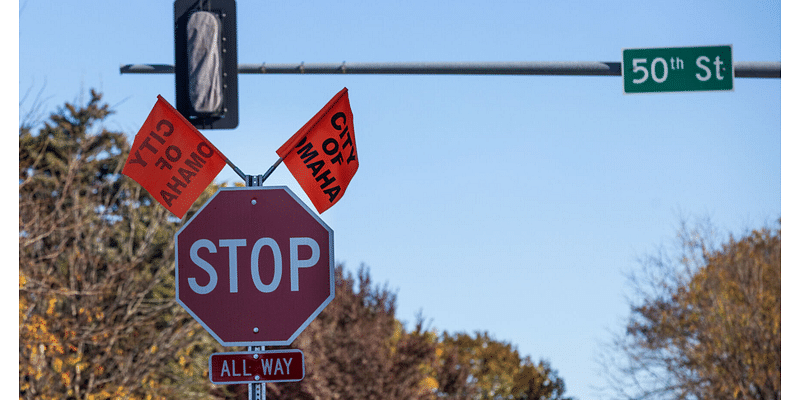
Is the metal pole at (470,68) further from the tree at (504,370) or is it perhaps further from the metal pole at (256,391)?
the tree at (504,370)

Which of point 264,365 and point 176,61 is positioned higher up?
point 176,61

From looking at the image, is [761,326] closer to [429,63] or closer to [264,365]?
[429,63]

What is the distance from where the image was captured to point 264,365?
559 centimetres

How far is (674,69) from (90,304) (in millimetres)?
17577

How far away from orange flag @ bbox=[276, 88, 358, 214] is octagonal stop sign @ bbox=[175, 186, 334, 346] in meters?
0.36

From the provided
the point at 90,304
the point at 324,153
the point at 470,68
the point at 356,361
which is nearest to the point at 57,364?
the point at 90,304

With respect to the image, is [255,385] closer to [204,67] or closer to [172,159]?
[172,159]

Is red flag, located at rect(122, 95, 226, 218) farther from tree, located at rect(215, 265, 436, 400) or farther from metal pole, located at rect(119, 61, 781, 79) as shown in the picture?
tree, located at rect(215, 265, 436, 400)

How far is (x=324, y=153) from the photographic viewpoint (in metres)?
6.26

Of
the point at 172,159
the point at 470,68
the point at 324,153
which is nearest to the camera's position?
the point at 172,159

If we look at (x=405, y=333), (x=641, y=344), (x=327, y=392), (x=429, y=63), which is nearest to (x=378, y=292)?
(x=405, y=333)

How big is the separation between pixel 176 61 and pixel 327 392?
19.7 m

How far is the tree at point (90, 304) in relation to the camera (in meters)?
17.7

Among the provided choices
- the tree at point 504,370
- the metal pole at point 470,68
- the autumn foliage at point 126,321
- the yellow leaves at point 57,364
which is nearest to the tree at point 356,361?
the autumn foliage at point 126,321
